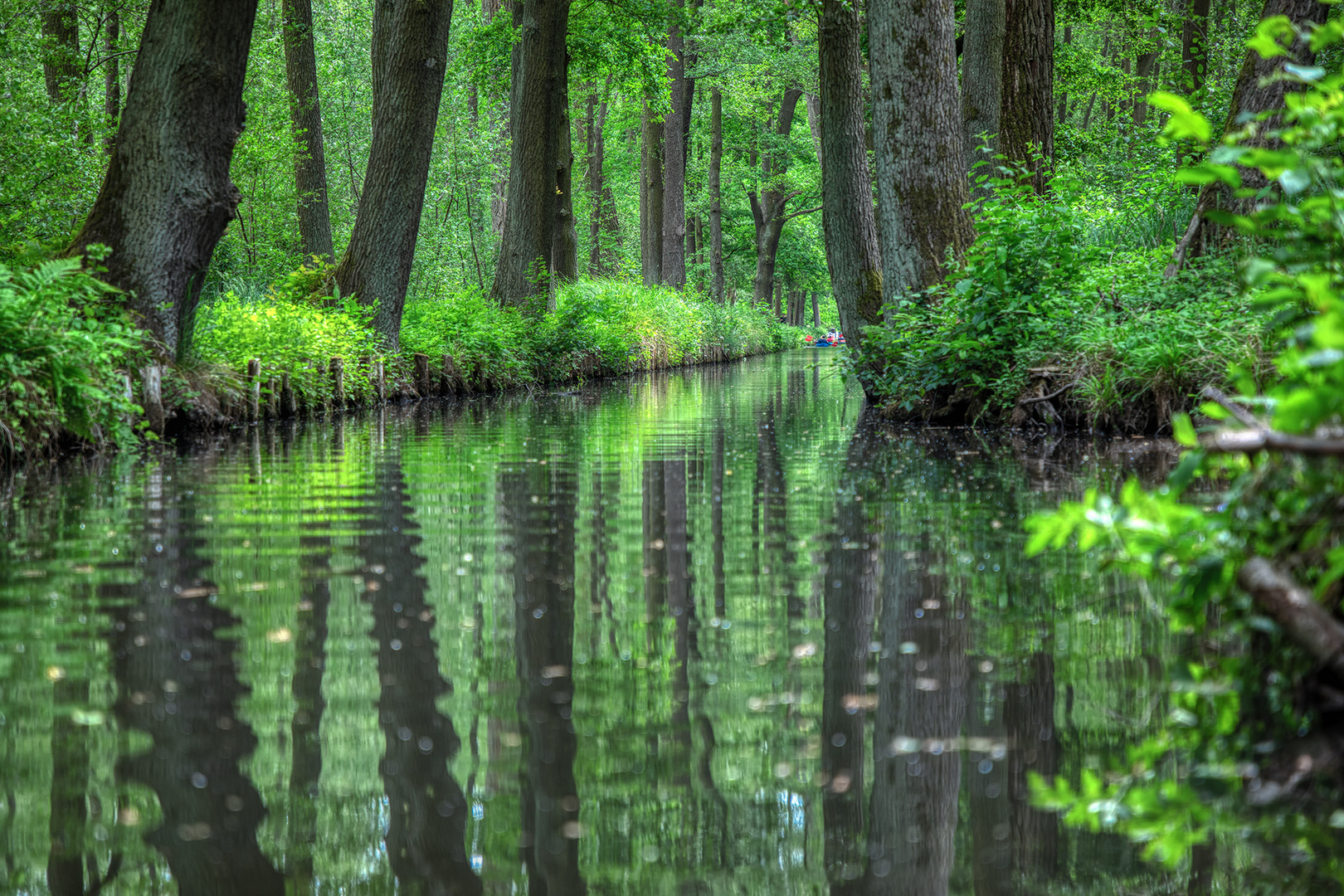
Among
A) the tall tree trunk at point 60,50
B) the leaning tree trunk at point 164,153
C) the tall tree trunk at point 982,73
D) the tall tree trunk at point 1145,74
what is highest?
the tall tree trunk at point 1145,74

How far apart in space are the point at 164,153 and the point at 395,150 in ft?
17.6

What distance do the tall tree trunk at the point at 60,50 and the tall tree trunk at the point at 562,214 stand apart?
7165 millimetres

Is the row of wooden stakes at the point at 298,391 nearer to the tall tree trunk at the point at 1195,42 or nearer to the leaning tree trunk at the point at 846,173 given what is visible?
the leaning tree trunk at the point at 846,173

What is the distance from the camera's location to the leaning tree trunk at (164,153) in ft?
32.8

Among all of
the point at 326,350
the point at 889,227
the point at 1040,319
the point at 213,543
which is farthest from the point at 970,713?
the point at 326,350

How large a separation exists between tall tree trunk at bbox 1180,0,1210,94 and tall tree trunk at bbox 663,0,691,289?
40.8ft

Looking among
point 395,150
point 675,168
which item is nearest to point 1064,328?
point 395,150

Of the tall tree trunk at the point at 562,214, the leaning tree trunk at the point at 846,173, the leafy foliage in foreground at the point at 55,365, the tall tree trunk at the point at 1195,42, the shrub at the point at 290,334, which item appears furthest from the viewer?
the tall tree trunk at the point at 562,214

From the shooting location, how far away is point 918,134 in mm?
12133

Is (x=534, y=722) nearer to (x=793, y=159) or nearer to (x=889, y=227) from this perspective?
(x=889, y=227)

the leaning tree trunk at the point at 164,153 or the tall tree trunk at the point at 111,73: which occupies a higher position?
the tall tree trunk at the point at 111,73

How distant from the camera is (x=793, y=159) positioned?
4231 cm

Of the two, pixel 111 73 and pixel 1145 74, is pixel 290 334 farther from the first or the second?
pixel 1145 74

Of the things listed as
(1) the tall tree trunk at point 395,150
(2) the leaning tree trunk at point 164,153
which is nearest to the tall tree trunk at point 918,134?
(1) the tall tree trunk at point 395,150
